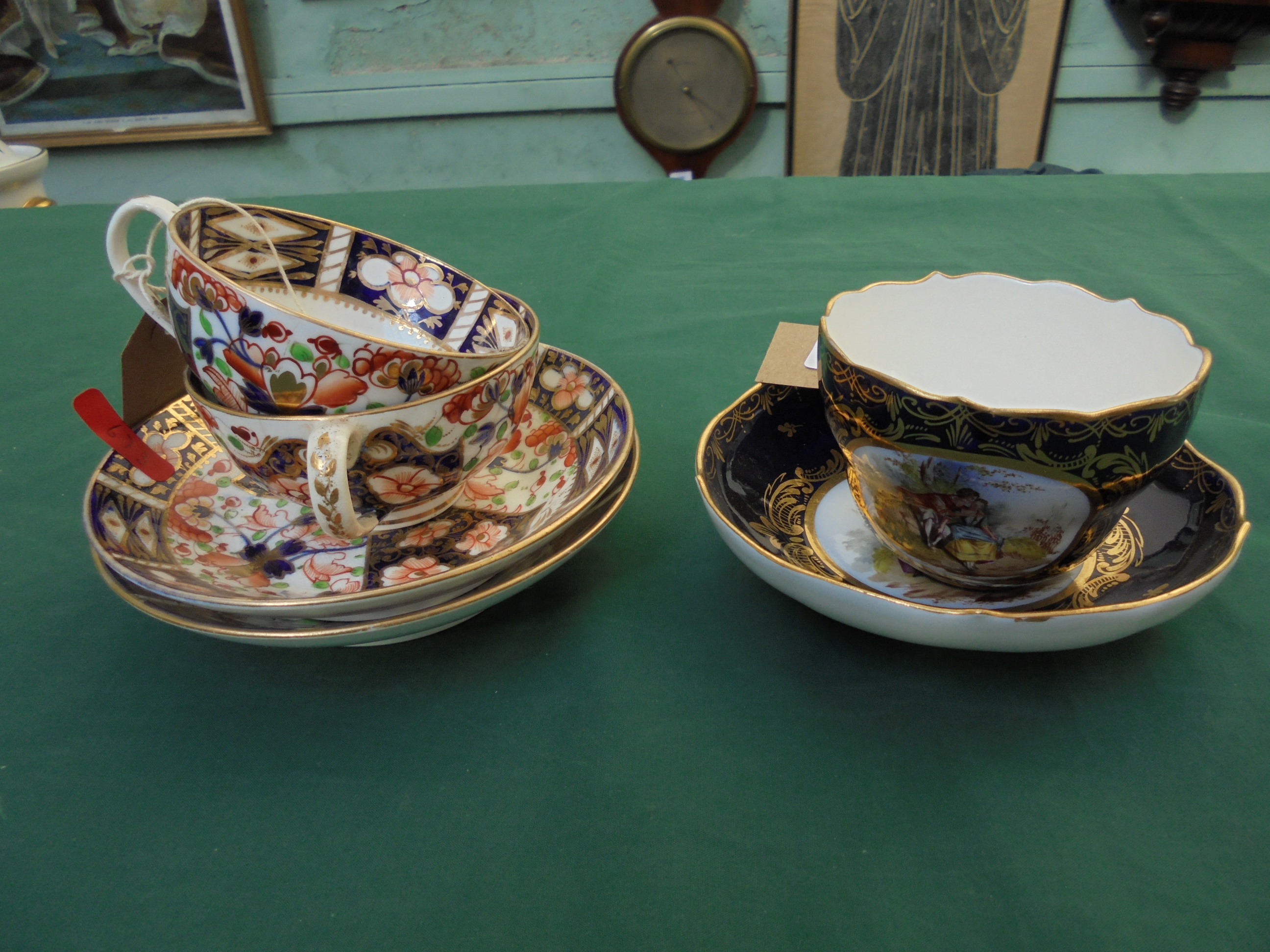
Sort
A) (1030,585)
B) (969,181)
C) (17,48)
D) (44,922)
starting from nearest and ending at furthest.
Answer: (44,922)
(1030,585)
(969,181)
(17,48)

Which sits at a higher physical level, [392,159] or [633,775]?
[633,775]

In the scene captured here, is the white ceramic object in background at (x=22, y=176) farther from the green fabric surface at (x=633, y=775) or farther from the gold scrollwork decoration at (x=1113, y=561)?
the gold scrollwork decoration at (x=1113, y=561)

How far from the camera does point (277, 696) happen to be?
399 millimetres

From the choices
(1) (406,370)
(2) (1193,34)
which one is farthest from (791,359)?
(2) (1193,34)

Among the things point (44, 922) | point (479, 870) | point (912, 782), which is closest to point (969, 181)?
point (912, 782)

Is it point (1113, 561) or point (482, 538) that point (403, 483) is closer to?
point (482, 538)

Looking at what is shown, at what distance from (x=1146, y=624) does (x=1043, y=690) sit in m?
0.06

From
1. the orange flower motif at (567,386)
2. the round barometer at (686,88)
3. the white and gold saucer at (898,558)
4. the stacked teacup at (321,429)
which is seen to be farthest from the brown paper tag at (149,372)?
the round barometer at (686,88)

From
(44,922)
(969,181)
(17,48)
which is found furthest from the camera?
(17,48)

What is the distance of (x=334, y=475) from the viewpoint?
38 centimetres

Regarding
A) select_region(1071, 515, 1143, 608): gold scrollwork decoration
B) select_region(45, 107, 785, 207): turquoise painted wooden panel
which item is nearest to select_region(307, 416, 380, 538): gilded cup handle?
select_region(1071, 515, 1143, 608): gold scrollwork decoration

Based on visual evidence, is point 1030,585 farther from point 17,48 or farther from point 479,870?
point 17,48

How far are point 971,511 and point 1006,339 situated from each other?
20 cm

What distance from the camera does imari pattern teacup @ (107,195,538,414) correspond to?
0.41m
